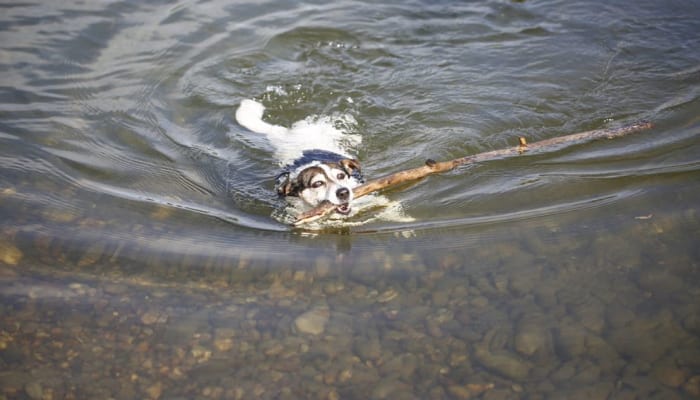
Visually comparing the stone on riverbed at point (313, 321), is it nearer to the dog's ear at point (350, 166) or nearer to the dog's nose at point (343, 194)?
the dog's nose at point (343, 194)

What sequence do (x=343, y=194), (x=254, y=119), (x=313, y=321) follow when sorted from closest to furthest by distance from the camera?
(x=313, y=321), (x=343, y=194), (x=254, y=119)

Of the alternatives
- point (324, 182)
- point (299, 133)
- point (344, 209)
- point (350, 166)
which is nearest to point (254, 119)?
point (299, 133)

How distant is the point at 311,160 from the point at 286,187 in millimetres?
459

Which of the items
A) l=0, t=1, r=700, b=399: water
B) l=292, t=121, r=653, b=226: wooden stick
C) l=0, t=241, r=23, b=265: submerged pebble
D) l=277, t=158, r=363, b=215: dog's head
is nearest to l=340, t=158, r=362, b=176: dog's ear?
l=277, t=158, r=363, b=215: dog's head

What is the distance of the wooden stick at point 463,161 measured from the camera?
18.5 feet

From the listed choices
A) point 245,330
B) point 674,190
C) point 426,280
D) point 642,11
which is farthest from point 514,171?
point 642,11

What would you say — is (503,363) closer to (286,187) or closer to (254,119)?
(286,187)

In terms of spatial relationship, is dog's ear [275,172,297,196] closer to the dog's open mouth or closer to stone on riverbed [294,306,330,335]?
the dog's open mouth

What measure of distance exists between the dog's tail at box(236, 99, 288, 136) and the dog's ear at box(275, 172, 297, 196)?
128cm

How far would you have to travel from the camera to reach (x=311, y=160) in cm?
654

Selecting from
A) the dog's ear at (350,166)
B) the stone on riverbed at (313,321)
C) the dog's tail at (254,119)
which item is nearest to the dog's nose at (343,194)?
the dog's ear at (350,166)

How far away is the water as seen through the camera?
3967 mm

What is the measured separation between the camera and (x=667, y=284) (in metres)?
4.31

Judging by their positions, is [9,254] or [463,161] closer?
[9,254]
